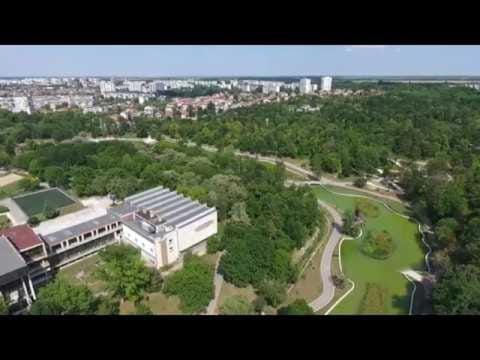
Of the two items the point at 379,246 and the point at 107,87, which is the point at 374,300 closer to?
the point at 379,246

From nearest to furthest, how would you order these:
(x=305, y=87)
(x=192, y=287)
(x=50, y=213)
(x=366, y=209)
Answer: (x=192, y=287), (x=50, y=213), (x=366, y=209), (x=305, y=87)

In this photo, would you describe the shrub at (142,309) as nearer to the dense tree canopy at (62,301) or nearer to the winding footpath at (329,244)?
the dense tree canopy at (62,301)

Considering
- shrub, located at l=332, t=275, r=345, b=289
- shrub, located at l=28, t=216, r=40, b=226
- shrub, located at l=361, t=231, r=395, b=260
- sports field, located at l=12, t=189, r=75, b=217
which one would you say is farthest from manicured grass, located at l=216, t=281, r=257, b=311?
sports field, located at l=12, t=189, r=75, b=217

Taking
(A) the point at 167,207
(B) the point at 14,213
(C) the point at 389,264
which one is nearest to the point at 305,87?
(C) the point at 389,264

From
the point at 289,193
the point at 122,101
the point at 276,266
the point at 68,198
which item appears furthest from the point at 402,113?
the point at 122,101

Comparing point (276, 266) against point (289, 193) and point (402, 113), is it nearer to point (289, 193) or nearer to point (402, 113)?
point (289, 193)
